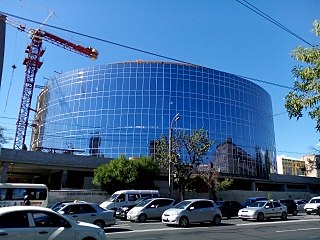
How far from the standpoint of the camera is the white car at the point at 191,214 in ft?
65.5

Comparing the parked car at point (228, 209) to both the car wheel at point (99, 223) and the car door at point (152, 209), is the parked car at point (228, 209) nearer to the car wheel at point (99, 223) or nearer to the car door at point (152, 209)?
the car door at point (152, 209)

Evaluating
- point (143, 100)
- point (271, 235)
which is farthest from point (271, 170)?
point (271, 235)

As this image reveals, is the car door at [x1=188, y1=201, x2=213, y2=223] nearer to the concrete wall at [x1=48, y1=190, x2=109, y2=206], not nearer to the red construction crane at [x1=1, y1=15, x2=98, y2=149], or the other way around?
the concrete wall at [x1=48, y1=190, x2=109, y2=206]

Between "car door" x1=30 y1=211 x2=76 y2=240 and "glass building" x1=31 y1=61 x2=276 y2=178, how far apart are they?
176 ft

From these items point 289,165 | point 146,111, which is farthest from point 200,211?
point 289,165

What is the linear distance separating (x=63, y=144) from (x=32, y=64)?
19.2 metres

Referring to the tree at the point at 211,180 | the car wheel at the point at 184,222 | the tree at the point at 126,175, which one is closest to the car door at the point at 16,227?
the car wheel at the point at 184,222

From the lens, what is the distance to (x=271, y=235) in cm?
1595

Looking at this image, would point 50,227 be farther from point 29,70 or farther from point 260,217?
point 29,70

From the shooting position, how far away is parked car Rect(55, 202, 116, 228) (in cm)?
1730

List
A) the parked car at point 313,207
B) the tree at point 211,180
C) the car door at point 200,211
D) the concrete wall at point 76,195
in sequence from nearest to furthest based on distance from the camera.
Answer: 1. the car door at point 200,211
2. the parked car at point 313,207
3. the concrete wall at point 76,195
4. the tree at point 211,180

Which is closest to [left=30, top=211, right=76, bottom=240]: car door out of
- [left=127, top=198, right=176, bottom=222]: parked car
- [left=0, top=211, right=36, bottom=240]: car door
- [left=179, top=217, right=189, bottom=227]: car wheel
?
[left=0, top=211, right=36, bottom=240]: car door

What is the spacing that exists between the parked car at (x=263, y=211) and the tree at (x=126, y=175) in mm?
14746

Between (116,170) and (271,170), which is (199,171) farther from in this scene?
(271,170)
